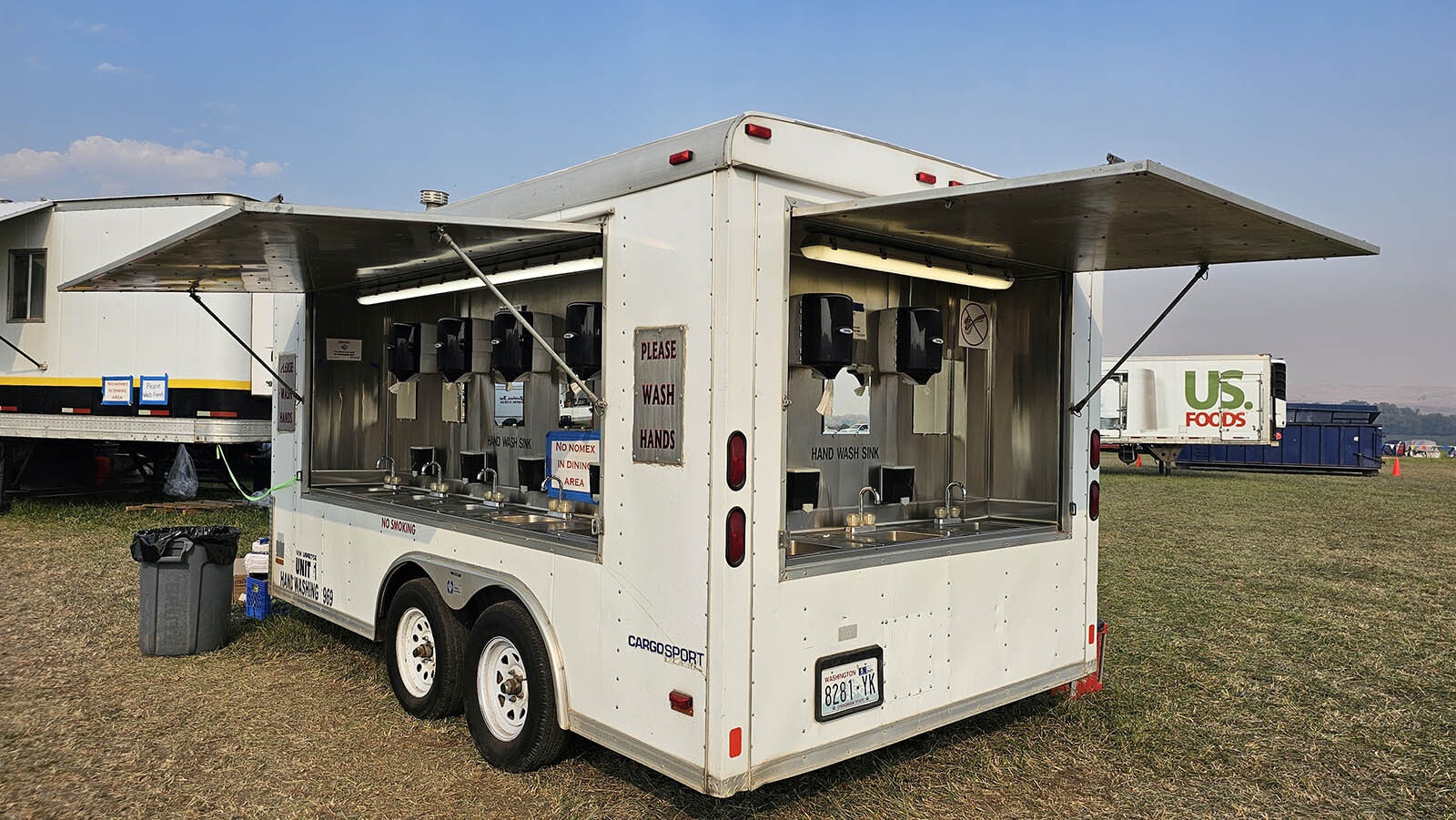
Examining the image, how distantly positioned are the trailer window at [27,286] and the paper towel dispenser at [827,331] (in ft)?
36.1

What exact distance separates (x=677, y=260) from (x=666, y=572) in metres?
1.08

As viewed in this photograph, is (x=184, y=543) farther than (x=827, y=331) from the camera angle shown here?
Yes

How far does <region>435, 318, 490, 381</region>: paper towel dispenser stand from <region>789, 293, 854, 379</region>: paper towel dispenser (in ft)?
7.57

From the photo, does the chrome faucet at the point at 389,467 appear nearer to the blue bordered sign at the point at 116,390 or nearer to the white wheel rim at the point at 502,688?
the white wheel rim at the point at 502,688

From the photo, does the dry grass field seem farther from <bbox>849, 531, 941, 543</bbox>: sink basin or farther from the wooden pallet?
the wooden pallet

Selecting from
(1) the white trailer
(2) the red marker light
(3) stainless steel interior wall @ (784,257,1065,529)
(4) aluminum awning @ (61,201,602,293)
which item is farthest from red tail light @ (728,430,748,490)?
(1) the white trailer

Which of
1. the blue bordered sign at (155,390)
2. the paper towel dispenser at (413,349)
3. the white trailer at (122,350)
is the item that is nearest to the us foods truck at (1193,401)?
the white trailer at (122,350)

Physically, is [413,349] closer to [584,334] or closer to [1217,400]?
[584,334]

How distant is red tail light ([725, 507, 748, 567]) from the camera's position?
3336 millimetres

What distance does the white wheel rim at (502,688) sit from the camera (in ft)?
14.0

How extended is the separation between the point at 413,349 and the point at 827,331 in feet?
10.4

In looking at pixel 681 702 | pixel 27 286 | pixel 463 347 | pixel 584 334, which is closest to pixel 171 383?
pixel 27 286

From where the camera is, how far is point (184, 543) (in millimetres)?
6211

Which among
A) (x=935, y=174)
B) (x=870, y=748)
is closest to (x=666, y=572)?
(x=870, y=748)
